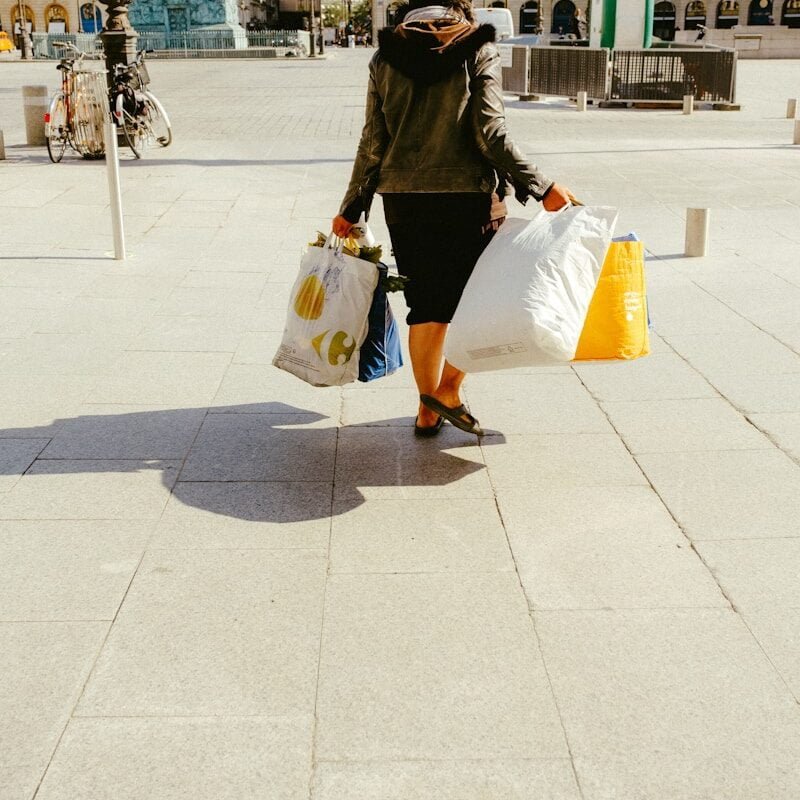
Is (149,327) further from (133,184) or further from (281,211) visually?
(133,184)

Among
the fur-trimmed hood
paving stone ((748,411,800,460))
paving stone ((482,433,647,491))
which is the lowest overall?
paving stone ((482,433,647,491))

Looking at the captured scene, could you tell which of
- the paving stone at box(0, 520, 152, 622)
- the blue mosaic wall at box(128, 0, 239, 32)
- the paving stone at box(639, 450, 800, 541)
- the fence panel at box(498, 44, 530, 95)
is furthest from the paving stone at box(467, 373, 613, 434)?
the blue mosaic wall at box(128, 0, 239, 32)

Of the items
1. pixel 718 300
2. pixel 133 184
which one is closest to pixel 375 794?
pixel 718 300

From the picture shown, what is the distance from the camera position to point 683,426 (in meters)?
4.90

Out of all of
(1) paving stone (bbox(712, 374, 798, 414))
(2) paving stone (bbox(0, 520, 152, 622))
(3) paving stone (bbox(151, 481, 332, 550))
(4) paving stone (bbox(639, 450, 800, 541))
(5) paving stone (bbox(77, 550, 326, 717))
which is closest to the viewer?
(5) paving stone (bbox(77, 550, 326, 717))

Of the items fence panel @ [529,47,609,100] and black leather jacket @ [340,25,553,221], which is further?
fence panel @ [529,47,609,100]

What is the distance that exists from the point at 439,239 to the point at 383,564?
1.37m

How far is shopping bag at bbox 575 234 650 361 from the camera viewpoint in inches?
161

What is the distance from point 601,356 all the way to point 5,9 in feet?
294

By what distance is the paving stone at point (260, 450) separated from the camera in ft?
14.3

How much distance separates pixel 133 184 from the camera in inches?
480

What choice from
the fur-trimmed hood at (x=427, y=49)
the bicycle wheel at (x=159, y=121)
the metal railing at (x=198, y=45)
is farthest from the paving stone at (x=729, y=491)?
the metal railing at (x=198, y=45)

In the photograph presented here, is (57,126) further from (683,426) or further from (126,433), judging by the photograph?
(683,426)

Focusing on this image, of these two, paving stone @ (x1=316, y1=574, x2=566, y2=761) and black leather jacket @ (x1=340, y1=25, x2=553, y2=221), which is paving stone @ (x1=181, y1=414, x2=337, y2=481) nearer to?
paving stone @ (x1=316, y1=574, x2=566, y2=761)
